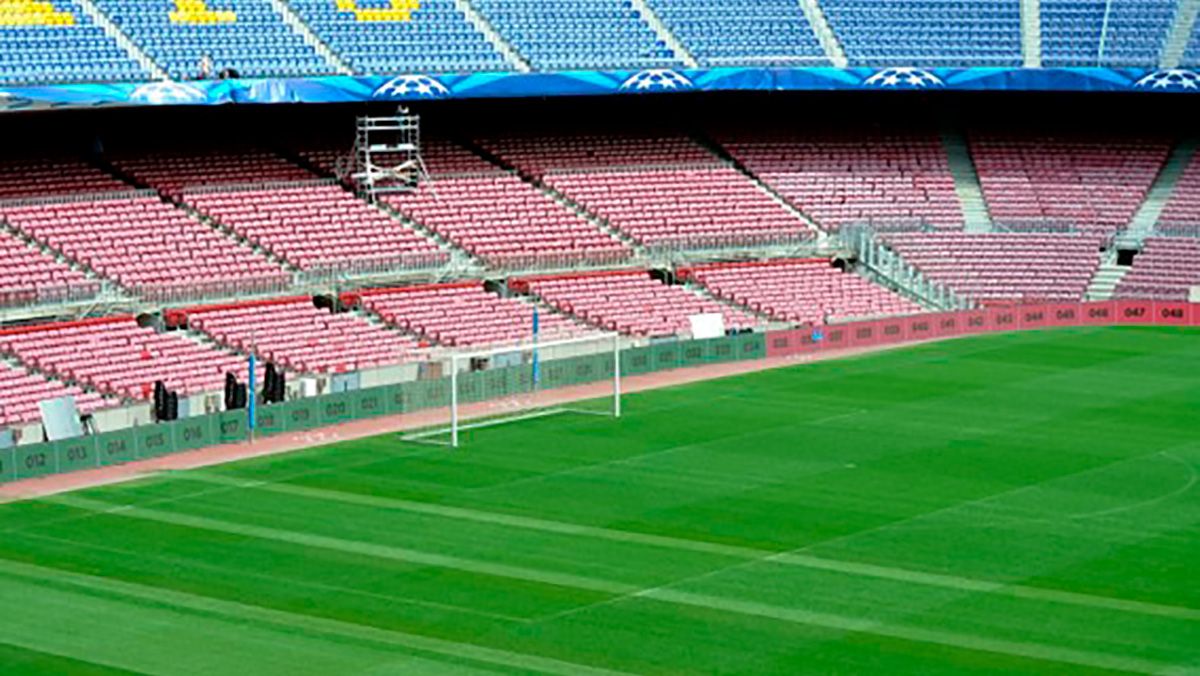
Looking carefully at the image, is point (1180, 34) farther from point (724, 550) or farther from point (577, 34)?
point (724, 550)

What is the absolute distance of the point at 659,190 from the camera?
7938 cm

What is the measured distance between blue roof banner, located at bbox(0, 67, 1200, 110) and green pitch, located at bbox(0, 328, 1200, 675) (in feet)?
55.9

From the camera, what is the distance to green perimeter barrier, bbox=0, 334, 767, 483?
4812 centimetres

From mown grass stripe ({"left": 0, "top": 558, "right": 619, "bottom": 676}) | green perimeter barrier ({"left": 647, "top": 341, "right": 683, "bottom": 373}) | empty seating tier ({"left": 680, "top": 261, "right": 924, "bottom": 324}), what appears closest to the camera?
mown grass stripe ({"left": 0, "top": 558, "right": 619, "bottom": 676})

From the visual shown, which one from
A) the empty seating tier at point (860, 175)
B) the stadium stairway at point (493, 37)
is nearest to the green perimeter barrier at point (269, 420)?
the stadium stairway at point (493, 37)

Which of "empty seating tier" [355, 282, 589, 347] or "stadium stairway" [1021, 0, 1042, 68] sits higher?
"stadium stairway" [1021, 0, 1042, 68]

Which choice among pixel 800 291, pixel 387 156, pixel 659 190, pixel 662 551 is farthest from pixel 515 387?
pixel 659 190

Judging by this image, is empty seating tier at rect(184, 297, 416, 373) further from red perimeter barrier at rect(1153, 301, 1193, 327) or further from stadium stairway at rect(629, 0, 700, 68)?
red perimeter barrier at rect(1153, 301, 1193, 327)

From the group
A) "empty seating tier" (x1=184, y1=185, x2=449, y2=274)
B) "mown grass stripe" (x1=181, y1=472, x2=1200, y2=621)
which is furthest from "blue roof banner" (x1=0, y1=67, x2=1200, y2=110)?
"mown grass stripe" (x1=181, y1=472, x2=1200, y2=621)

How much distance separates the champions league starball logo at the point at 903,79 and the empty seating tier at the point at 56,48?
27.5 metres

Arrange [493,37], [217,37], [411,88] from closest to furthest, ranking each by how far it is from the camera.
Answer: [217,37]
[411,88]
[493,37]

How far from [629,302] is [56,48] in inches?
785

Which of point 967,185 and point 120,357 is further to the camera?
point 967,185

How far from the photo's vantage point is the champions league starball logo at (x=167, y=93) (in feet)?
209
